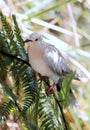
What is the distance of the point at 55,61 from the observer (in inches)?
26.3

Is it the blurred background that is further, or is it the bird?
the blurred background

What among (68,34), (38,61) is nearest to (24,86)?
(38,61)

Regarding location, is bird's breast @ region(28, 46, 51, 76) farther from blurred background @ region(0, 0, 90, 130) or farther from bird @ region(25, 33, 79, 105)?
blurred background @ region(0, 0, 90, 130)

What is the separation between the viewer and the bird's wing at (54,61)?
65 centimetres

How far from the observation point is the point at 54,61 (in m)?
0.67

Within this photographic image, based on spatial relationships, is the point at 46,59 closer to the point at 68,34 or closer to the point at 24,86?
the point at 24,86

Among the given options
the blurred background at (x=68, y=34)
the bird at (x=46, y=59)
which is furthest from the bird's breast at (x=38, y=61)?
the blurred background at (x=68, y=34)

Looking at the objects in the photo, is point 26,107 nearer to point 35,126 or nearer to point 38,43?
point 35,126

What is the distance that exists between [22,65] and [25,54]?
0.03m

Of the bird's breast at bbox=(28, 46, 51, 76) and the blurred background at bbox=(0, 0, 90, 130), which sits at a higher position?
the blurred background at bbox=(0, 0, 90, 130)

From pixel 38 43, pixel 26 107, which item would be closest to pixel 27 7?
pixel 38 43

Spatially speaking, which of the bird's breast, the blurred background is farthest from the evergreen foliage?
the blurred background

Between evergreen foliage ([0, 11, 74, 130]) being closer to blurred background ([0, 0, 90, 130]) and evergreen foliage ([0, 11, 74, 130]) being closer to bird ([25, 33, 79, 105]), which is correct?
bird ([25, 33, 79, 105])

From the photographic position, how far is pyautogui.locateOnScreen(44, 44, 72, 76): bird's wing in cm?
65
